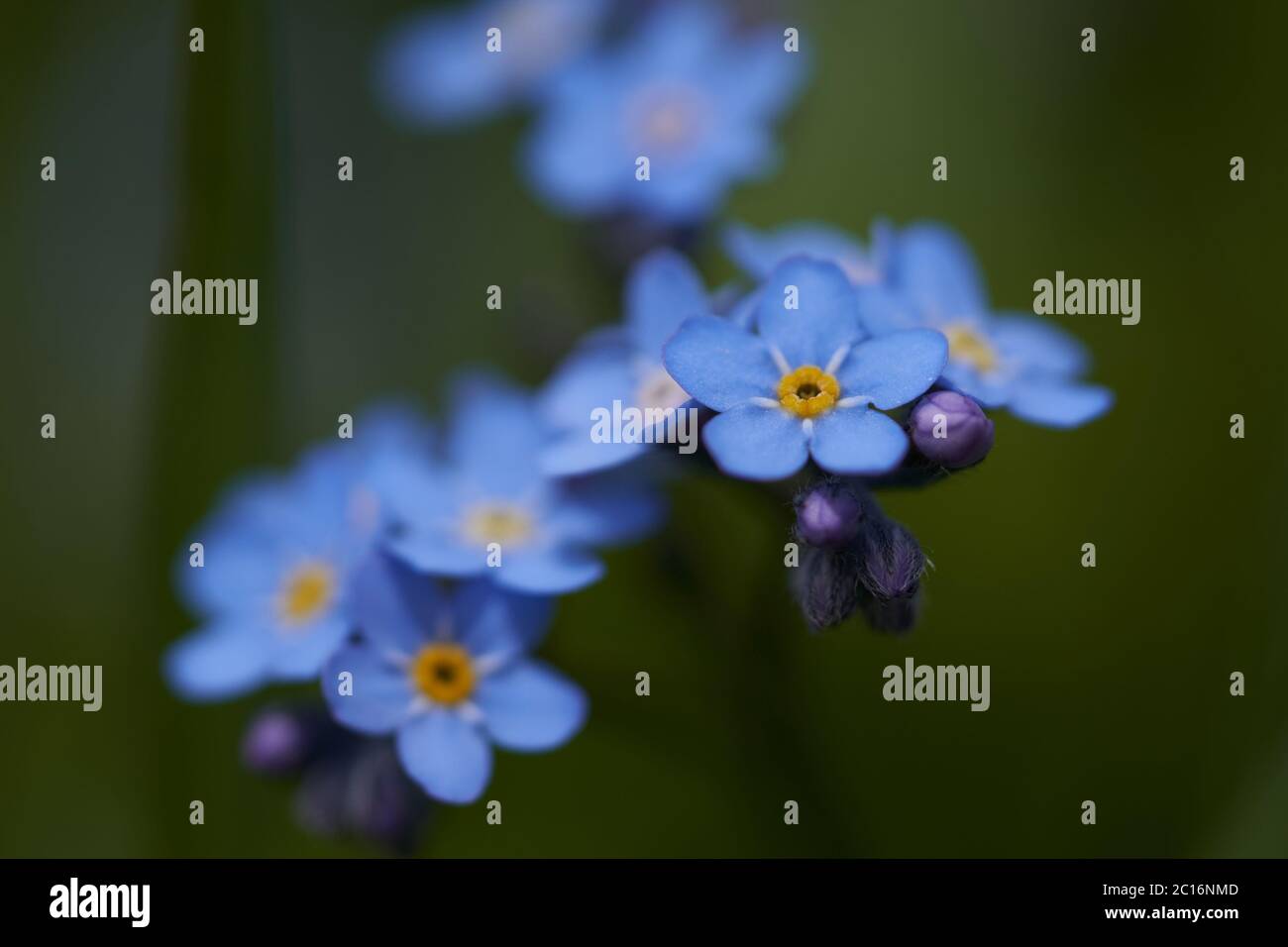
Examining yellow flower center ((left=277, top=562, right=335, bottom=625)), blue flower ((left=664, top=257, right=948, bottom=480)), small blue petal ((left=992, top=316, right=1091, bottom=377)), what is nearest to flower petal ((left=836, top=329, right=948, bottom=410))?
blue flower ((left=664, top=257, right=948, bottom=480))

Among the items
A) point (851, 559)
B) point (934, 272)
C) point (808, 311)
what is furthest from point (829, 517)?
point (934, 272)

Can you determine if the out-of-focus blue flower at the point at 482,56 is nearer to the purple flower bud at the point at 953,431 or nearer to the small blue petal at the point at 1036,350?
the small blue petal at the point at 1036,350

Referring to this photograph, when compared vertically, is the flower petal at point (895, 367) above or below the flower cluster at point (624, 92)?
below

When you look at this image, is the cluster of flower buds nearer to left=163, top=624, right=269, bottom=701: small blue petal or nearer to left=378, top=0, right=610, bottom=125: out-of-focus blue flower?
left=163, top=624, right=269, bottom=701: small blue petal

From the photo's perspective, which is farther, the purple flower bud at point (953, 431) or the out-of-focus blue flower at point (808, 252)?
the out-of-focus blue flower at point (808, 252)

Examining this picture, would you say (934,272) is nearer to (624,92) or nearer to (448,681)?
(448,681)

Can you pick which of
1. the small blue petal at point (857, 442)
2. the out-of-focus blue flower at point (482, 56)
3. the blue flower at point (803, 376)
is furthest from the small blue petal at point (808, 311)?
the out-of-focus blue flower at point (482, 56)
